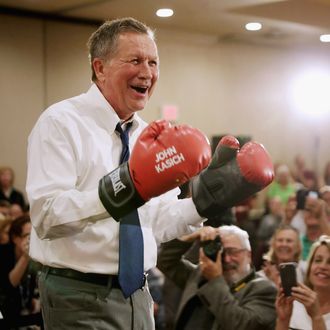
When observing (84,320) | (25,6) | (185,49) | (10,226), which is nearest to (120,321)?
(84,320)

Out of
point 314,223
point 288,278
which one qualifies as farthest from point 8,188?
point 288,278

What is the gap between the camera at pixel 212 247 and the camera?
335cm

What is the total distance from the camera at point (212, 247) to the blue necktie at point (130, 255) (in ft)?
4.51

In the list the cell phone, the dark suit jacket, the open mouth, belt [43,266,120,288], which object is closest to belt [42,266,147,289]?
belt [43,266,120,288]

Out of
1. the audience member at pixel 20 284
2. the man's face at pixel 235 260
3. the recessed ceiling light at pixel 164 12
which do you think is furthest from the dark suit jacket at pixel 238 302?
the recessed ceiling light at pixel 164 12

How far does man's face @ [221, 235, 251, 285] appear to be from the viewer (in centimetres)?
355

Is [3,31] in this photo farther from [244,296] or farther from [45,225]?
[45,225]

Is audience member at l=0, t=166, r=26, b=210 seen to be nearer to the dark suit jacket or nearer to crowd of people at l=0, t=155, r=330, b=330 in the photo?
crowd of people at l=0, t=155, r=330, b=330

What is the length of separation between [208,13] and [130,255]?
214 inches

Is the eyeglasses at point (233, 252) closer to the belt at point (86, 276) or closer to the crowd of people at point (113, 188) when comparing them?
the crowd of people at point (113, 188)

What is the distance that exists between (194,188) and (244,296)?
1510 millimetres

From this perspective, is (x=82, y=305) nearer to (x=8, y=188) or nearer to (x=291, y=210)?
(x=291, y=210)

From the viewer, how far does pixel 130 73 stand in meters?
2.05

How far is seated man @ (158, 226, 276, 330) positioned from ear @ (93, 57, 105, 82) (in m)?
1.46
